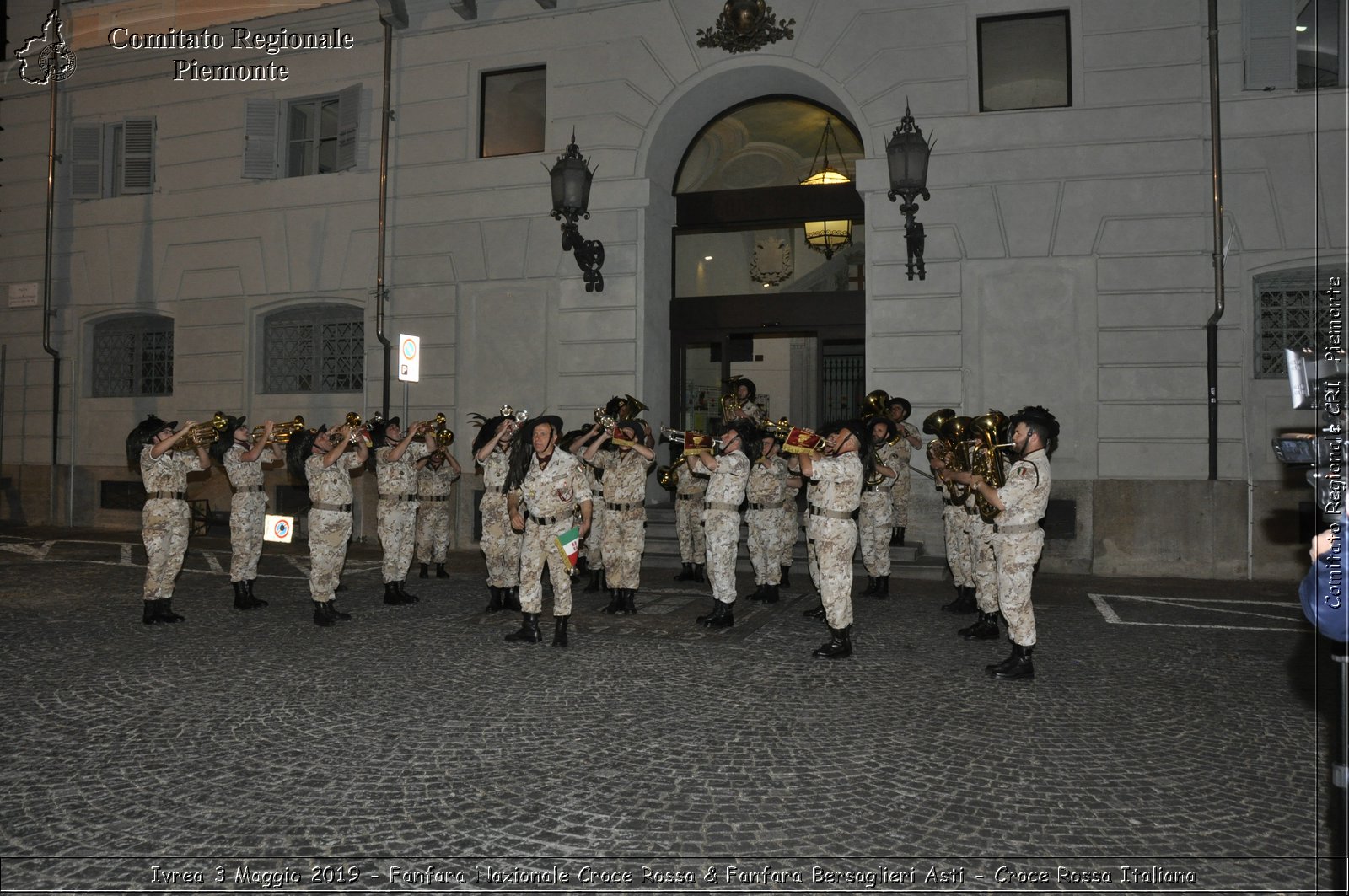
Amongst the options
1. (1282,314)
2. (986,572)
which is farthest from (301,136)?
(1282,314)

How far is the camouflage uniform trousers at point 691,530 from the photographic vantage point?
1088 cm

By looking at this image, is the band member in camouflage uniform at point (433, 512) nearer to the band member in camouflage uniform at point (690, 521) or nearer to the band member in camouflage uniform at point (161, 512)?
the band member in camouflage uniform at point (690, 521)

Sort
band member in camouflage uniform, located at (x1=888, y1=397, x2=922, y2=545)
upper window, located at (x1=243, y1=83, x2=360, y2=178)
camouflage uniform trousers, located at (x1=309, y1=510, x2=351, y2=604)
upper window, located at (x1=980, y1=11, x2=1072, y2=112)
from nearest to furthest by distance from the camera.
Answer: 1. camouflage uniform trousers, located at (x1=309, y1=510, x2=351, y2=604)
2. band member in camouflage uniform, located at (x1=888, y1=397, x2=922, y2=545)
3. upper window, located at (x1=980, y1=11, x2=1072, y2=112)
4. upper window, located at (x1=243, y1=83, x2=360, y2=178)

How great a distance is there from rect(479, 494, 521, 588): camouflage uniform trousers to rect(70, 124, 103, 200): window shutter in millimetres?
13064

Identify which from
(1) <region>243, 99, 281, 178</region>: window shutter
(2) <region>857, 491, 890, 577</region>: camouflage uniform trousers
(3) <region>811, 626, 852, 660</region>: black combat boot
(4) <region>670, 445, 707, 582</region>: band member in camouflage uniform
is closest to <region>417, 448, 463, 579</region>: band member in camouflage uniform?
(4) <region>670, 445, 707, 582</region>: band member in camouflage uniform

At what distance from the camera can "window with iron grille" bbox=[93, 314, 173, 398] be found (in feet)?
55.0

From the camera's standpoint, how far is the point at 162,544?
329 inches

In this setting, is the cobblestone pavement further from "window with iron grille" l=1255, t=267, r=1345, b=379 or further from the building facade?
"window with iron grille" l=1255, t=267, r=1345, b=379

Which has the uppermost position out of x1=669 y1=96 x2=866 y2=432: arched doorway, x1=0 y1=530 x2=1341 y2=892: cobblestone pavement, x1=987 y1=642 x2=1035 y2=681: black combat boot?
x1=669 y1=96 x2=866 y2=432: arched doorway

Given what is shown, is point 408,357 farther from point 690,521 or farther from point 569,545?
point 569,545

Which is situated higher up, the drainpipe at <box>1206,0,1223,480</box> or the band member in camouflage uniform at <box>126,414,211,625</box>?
the drainpipe at <box>1206,0,1223,480</box>

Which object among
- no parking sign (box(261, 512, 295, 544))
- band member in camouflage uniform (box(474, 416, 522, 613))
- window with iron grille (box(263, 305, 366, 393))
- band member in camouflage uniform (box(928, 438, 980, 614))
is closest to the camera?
band member in camouflage uniform (box(928, 438, 980, 614))

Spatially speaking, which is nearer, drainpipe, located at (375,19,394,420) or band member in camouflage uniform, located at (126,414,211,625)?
band member in camouflage uniform, located at (126,414,211,625)

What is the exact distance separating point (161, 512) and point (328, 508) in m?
1.56
